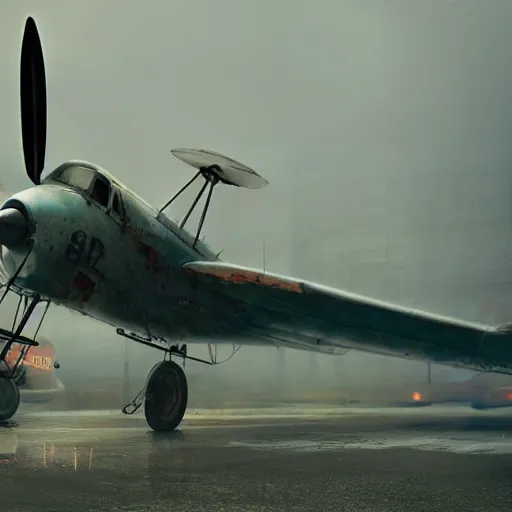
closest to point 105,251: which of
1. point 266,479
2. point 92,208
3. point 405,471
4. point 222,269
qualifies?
point 92,208

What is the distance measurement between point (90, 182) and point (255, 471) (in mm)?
6254

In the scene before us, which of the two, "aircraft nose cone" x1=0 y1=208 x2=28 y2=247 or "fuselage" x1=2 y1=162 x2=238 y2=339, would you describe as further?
"fuselage" x1=2 y1=162 x2=238 y2=339

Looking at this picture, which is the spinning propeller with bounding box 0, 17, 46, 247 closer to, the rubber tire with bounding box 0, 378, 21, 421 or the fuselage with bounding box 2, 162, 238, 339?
the fuselage with bounding box 2, 162, 238, 339

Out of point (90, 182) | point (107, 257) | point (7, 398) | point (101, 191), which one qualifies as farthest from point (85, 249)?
point (7, 398)

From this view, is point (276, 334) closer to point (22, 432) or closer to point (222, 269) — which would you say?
point (222, 269)

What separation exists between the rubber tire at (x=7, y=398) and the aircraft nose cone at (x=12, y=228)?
672cm

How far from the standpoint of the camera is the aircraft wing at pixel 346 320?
1311 centimetres

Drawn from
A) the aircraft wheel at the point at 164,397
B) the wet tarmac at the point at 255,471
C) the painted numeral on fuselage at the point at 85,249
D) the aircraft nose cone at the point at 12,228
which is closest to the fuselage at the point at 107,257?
the painted numeral on fuselage at the point at 85,249

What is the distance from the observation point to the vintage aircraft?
11203 mm

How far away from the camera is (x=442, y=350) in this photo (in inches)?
559

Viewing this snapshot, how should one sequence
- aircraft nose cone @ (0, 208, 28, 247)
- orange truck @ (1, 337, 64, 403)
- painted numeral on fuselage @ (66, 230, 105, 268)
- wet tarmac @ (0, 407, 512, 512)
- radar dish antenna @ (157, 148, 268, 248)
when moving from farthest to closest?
orange truck @ (1, 337, 64, 403) → radar dish antenna @ (157, 148, 268, 248) → painted numeral on fuselage @ (66, 230, 105, 268) → aircraft nose cone @ (0, 208, 28, 247) → wet tarmac @ (0, 407, 512, 512)

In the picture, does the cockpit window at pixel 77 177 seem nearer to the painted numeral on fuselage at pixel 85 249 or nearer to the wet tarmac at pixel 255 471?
the painted numeral on fuselage at pixel 85 249

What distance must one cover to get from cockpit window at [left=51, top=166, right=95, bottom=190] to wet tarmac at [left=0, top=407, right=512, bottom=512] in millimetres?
4692

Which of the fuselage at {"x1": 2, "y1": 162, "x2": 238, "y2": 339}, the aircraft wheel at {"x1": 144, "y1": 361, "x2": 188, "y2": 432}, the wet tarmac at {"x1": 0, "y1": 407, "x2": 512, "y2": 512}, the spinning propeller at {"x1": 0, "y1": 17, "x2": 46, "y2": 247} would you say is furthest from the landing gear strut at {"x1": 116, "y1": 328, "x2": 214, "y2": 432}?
the spinning propeller at {"x1": 0, "y1": 17, "x2": 46, "y2": 247}
